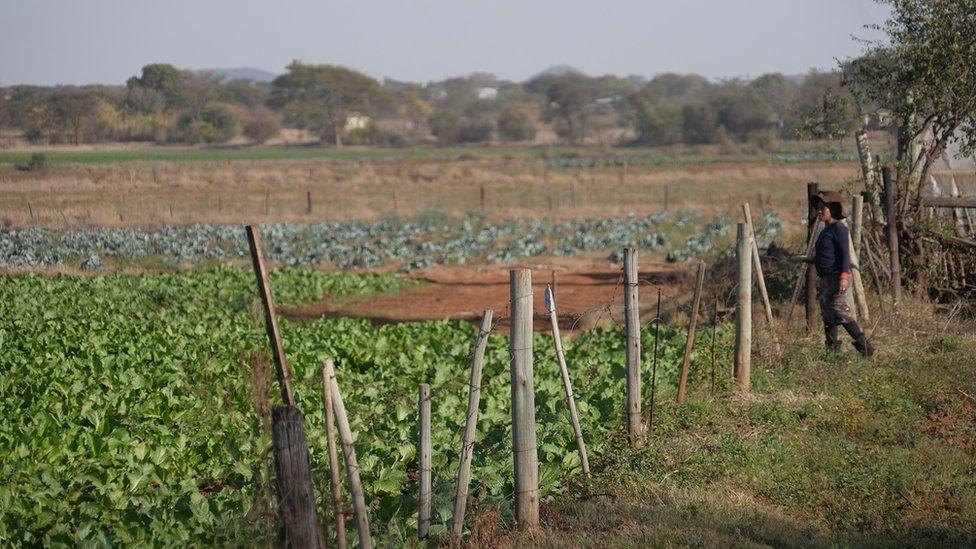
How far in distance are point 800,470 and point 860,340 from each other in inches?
160

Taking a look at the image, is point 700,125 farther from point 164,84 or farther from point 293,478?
point 293,478

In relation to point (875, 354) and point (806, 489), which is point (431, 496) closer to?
point (806, 489)

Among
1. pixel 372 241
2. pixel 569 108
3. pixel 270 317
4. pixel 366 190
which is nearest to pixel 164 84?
pixel 366 190

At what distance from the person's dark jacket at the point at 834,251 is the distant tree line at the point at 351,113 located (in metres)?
27.1

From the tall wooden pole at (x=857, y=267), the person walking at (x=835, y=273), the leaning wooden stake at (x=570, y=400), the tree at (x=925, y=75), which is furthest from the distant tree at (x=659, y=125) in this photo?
the leaning wooden stake at (x=570, y=400)

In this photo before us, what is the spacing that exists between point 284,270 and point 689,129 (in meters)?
75.7

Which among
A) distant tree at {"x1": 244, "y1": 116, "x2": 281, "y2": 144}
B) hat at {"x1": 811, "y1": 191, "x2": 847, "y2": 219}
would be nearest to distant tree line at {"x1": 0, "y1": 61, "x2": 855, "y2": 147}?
distant tree at {"x1": 244, "y1": 116, "x2": 281, "y2": 144}

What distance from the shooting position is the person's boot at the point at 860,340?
11.7m

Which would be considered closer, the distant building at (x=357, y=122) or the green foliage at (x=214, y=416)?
the green foliage at (x=214, y=416)

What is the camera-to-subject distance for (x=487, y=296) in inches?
867

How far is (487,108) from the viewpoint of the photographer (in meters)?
134

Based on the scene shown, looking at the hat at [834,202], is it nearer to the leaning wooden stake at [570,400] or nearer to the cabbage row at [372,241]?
the leaning wooden stake at [570,400]

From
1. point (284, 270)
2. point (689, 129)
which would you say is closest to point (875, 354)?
point (284, 270)

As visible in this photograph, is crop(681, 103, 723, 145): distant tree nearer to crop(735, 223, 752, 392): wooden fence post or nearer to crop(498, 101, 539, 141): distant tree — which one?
crop(498, 101, 539, 141): distant tree
